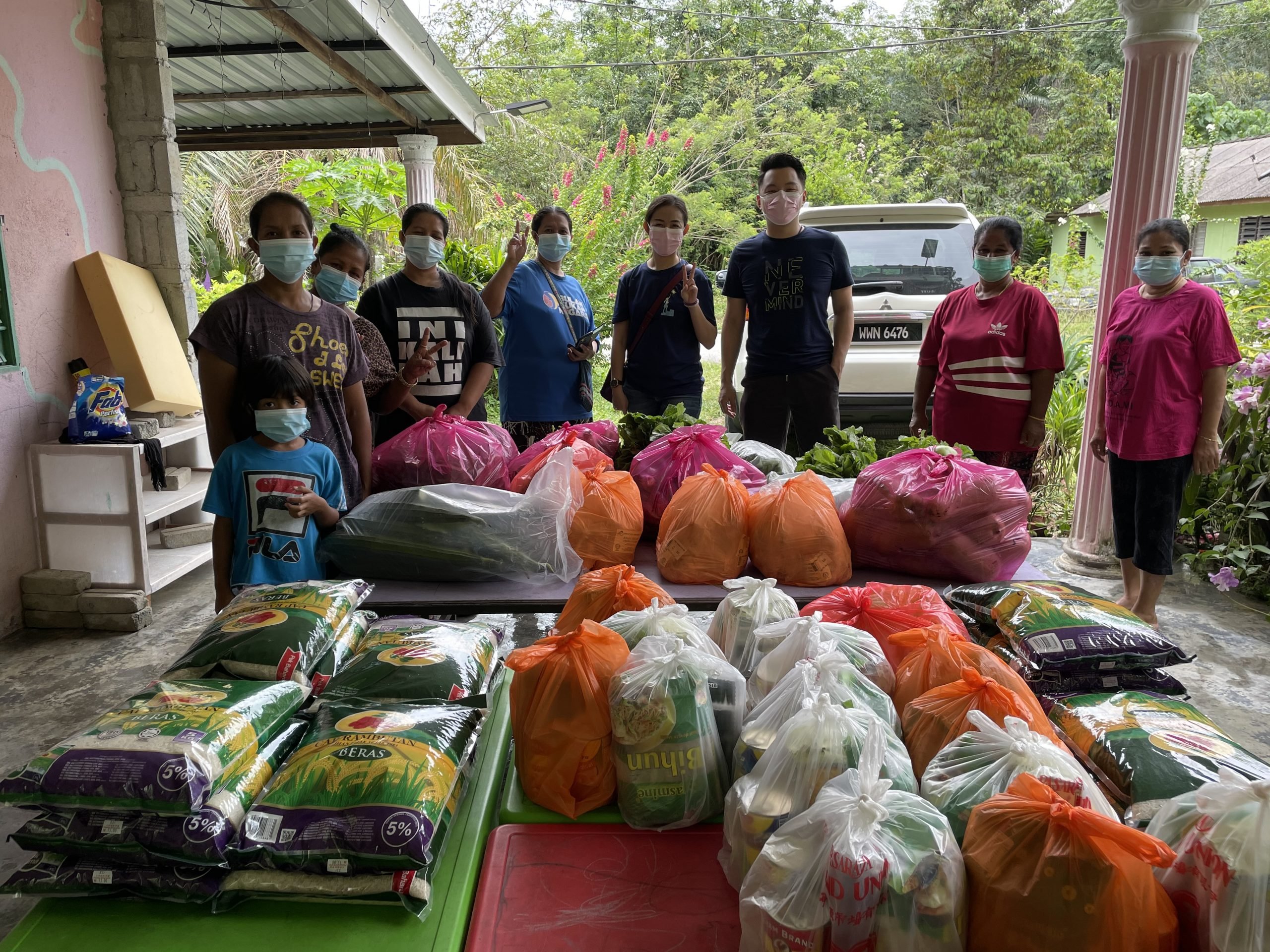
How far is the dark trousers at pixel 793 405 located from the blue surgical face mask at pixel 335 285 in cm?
189

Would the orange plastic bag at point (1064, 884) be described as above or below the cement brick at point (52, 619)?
above

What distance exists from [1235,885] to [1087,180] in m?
19.9

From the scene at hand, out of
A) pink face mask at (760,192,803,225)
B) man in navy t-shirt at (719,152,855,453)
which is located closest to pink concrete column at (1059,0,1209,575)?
man in navy t-shirt at (719,152,855,453)

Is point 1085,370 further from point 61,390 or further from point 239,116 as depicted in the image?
point 239,116

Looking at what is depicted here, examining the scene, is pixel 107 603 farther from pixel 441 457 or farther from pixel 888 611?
pixel 888 611

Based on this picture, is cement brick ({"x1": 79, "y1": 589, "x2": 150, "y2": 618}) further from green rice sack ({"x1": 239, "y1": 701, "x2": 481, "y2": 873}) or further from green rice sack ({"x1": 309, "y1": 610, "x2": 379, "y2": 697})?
green rice sack ({"x1": 239, "y1": 701, "x2": 481, "y2": 873})

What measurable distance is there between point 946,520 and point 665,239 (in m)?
2.28

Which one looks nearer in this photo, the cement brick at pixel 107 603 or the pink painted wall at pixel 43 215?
the pink painted wall at pixel 43 215

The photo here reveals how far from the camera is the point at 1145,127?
→ 459cm

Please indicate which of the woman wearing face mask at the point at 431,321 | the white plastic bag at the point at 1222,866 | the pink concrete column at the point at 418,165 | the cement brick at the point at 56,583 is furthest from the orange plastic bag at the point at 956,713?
the pink concrete column at the point at 418,165

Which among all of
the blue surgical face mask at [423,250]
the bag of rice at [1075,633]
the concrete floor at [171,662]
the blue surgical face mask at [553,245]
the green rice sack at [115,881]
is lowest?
the concrete floor at [171,662]

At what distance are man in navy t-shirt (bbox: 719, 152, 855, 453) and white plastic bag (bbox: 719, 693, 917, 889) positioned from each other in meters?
2.93

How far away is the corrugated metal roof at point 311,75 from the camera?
5.70 metres

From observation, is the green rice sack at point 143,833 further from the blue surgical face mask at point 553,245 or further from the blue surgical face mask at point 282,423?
the blue surgical face mask at point 553,245
